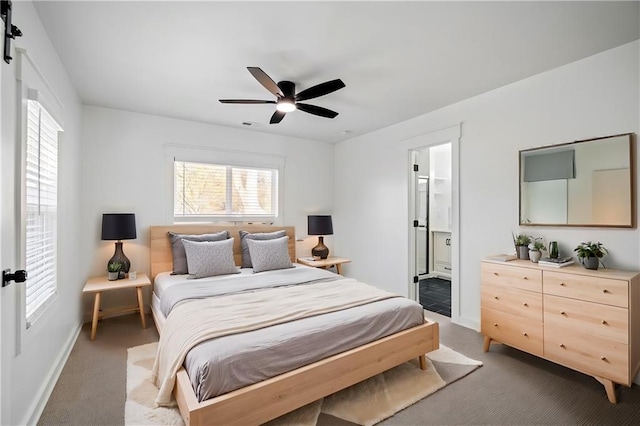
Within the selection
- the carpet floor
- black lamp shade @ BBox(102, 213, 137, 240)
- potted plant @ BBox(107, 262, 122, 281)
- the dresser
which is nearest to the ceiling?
black lamp shade @ BBox(102, 213, 137, 240)

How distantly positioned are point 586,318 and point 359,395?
1732mm

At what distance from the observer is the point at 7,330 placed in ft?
5.00

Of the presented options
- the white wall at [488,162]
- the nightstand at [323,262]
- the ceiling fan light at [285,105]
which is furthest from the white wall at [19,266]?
the white wall at [488,162]

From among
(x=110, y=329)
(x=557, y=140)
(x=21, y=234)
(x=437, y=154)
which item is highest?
(x=437, y=154)

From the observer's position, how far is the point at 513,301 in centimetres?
263

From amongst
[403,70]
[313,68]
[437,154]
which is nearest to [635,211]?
[403,70]

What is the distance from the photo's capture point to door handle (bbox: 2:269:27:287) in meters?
1.47

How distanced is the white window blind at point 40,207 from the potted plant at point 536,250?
3.72m

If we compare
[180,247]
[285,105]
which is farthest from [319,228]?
[285,105]

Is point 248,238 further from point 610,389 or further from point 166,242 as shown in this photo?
point 610,389

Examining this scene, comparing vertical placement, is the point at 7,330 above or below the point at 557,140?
below

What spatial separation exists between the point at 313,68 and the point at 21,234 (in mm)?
2318

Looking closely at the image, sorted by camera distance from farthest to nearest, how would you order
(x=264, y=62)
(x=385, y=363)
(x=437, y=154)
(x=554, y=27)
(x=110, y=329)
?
(x=437, y=154)
(x=110, y=329)
(x=264, y=62)
(x=385, y=363)
(x=554, y=27)

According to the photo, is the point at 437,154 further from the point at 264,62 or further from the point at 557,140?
the point at 264,62
